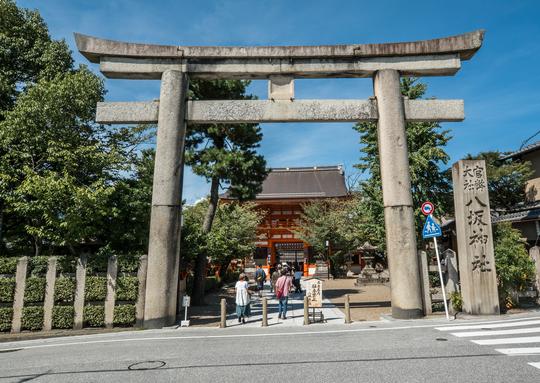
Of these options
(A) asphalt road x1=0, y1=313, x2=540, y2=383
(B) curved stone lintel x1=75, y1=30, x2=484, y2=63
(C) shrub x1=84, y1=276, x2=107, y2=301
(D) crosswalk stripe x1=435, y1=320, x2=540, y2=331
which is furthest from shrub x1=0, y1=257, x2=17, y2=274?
(D) crosswalk stripe x1=435, y1=320, x2=540, y2=331

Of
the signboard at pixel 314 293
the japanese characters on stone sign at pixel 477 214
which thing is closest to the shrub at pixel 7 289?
the signboard at pixel 314 293

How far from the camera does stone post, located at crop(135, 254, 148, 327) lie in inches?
360

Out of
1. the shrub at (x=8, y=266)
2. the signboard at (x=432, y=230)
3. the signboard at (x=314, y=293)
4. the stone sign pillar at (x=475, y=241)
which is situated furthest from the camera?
the signboard at (x=314, y=293)

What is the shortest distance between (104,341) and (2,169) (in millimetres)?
6601

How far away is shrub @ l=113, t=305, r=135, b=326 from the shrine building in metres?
20.0

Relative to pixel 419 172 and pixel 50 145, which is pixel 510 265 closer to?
pixel 419 172

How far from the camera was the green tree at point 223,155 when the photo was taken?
13.7 metres

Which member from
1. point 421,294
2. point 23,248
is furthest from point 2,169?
point 421,294

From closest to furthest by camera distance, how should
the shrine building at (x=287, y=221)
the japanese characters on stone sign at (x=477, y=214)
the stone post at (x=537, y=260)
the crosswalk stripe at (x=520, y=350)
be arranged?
the crosswalk stripe at (x=520, y=350) < the japanese characters on stone sign at (x=477, y=214) < the stone post at (x=537, y=260) < the shrine building at (x=287, y=221)

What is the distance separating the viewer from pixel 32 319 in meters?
9.23

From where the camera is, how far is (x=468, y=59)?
10.1 meters

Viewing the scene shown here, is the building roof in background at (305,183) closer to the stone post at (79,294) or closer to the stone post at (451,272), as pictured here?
the stone post at (451,272)

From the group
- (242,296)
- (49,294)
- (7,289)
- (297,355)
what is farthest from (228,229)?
(297,355)

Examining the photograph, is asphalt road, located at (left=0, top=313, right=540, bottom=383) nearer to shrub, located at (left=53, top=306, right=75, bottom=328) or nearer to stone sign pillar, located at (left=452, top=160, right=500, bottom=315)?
stone sign pillar, located at (left=452, top=160, right=500, bottom=315)
